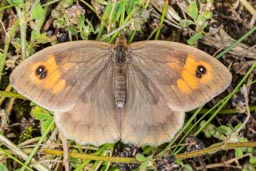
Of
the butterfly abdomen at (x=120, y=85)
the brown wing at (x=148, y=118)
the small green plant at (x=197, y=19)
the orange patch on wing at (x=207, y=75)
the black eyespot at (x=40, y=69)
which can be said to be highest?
the small green plant at (x=197, y=19)

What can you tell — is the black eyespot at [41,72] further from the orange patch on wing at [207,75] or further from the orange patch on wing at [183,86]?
the orange patch on wing at [207,75]

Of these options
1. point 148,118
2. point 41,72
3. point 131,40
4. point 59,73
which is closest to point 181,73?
point 148,118

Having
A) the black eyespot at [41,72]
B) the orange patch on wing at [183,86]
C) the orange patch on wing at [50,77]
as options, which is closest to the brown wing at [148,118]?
the orange patch on wing at [183,86]

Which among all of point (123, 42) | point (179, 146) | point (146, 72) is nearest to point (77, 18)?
point (123, 42)

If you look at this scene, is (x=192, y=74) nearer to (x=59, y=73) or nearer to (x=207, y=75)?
(x=207, y=75)

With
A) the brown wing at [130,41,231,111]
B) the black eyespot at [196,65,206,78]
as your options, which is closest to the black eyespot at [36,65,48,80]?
the brown wing at [130,41,231,111]

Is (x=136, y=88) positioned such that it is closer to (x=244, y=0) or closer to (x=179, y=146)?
(x=179, y=146)
